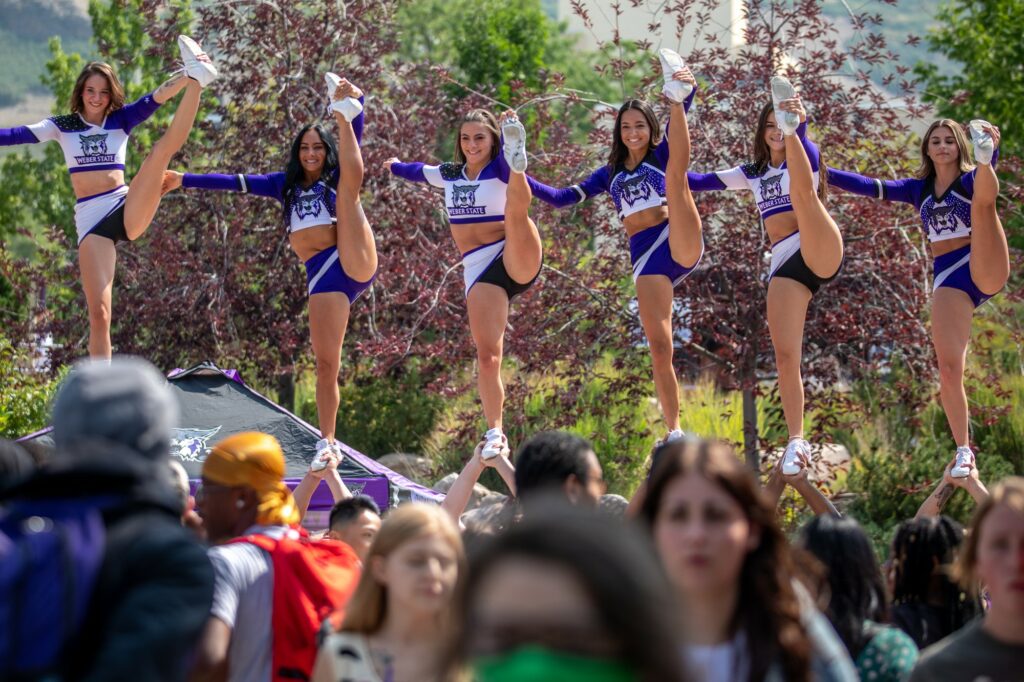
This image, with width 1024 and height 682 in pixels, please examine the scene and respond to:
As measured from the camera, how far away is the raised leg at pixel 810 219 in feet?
24.4

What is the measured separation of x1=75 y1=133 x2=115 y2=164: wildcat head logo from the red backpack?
502 centimetres

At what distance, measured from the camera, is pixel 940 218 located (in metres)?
7.87

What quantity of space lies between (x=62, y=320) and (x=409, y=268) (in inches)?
150

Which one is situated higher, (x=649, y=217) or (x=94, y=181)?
(x=94, y=181)

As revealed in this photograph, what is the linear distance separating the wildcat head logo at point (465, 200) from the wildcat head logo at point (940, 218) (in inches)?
103

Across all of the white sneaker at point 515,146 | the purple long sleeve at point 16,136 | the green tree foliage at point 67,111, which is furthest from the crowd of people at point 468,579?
the green tree foliage at point 67,111

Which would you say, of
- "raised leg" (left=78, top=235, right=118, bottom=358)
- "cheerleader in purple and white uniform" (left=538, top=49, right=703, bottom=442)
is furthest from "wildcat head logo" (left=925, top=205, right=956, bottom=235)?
"raised leg" (left=78, top=235, right=118, bottom=358)

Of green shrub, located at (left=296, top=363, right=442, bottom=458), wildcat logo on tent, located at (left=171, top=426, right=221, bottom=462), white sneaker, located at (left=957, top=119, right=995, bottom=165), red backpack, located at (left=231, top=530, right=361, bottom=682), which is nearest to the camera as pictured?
red backpack, located at (left=231, top=530, right=361, bottom=682)

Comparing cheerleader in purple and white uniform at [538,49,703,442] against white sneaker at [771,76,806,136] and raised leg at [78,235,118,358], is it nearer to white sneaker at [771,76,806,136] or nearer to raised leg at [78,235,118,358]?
white sneaker at [771,76,806,136]

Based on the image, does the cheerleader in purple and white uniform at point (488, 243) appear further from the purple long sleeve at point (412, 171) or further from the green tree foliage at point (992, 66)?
the green tree foliage at point (992, 66)

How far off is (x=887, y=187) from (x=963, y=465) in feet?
5.55

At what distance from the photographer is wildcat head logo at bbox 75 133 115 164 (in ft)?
27.4

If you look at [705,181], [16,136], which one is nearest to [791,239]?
[705,181]

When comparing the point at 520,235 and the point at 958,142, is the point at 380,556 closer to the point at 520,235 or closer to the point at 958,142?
the point at 520,235
